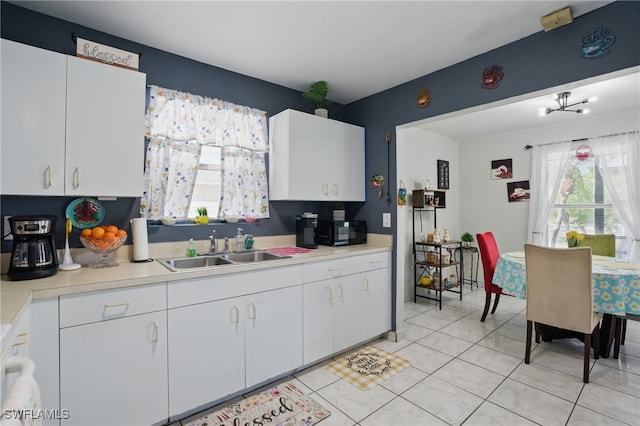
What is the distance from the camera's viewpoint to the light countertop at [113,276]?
1.35 metres

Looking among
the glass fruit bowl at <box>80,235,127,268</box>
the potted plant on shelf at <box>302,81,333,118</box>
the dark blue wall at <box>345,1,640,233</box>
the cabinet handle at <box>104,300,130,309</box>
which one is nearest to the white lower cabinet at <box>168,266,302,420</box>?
the cabinet handle at <box>104,300,130,309</box>

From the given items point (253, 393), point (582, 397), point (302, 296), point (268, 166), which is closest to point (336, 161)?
point (268, 166)

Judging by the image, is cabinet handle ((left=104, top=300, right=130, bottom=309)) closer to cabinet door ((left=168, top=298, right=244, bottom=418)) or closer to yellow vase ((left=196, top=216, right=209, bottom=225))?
cabinet door ((left=168, top=298, right=244, bottom=418))

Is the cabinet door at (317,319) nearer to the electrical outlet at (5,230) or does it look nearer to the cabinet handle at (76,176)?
the cabinet handle at (76,176)

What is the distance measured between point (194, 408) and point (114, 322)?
0.73 m

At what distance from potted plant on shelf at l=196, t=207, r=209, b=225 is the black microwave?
1.11m

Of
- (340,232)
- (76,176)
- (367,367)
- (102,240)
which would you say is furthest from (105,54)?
(367,367)

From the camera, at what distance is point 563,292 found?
8.02 ft

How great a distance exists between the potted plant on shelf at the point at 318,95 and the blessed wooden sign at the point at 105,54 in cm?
147

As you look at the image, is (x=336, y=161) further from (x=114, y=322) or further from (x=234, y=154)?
(x=114, y=322)

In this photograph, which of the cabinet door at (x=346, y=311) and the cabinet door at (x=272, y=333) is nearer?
the cabinet door at (x=272, y=333)

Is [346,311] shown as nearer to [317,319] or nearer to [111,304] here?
[317,319]

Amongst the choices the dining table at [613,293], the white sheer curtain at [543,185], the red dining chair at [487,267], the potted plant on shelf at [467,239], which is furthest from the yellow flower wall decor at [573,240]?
the potted plant on shelf at [467,239]

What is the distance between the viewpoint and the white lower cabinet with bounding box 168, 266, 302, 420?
1.83 metres
